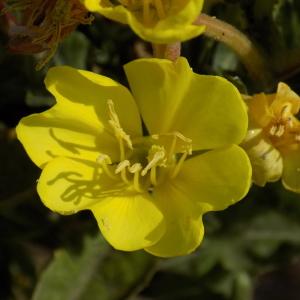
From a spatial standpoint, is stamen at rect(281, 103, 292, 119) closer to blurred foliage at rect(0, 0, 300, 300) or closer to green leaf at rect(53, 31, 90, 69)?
blurred foliage at rect(0, 0, 300, 300)

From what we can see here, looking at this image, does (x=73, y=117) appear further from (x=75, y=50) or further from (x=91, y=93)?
(x=75, y=50)

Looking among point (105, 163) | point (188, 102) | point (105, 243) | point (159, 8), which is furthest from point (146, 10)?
point (105, 243)

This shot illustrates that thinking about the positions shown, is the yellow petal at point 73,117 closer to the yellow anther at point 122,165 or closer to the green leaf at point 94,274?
the yellow anther at point 122,165

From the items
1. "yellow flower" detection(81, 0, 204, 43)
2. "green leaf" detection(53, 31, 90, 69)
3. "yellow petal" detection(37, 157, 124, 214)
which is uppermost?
"yellow flower" detection(81, 0, 204, 43)

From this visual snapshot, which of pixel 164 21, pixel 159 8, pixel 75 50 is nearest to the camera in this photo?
pixel 164 21

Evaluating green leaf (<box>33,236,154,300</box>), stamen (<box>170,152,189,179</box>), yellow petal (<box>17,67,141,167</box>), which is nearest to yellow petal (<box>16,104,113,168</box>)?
yellow petal (<box>17,67,141,167</box>)

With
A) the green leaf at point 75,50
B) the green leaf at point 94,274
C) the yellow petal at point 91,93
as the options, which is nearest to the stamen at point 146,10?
the yellow petal at point 91,93

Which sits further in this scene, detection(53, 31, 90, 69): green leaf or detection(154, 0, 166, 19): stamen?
detection(53, 31, 90, 69): green leaf

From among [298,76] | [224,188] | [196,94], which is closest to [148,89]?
[196,94]
